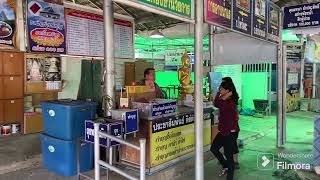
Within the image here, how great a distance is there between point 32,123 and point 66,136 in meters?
3.26

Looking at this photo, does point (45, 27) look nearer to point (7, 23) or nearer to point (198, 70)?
point (7, 23)

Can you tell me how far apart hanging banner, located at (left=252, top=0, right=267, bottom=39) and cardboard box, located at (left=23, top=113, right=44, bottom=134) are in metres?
4.79

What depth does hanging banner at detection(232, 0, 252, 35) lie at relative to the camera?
188 inches

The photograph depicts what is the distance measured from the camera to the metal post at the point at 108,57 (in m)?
3.91

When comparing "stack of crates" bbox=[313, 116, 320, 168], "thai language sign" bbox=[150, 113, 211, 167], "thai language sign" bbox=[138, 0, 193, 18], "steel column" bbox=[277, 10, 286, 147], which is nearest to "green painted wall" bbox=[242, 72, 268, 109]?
"steel column" bbox=[277, 10, 286, 147]

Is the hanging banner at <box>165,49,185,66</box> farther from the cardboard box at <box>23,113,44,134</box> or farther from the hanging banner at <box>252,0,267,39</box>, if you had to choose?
the cardboard box at <box>23,113,44,134</box>

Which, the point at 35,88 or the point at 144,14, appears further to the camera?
the point at 144,14

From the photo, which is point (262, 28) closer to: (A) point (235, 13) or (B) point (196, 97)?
(A) point (235, 13)

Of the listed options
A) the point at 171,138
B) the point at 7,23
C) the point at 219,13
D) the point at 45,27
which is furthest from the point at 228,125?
the point at 7,23

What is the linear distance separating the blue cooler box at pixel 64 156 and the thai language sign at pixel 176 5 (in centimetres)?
197

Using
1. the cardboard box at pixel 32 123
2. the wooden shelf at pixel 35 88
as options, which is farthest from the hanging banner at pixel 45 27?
the cardboard box at pixel 32 123

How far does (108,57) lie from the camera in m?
3.94

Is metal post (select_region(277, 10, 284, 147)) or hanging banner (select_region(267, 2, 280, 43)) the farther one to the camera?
metal post (select_region(277, 10, 284, 147))

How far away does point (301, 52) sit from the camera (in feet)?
44.9
